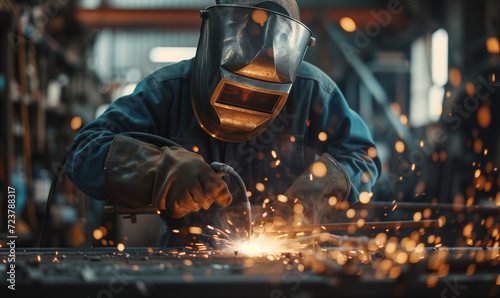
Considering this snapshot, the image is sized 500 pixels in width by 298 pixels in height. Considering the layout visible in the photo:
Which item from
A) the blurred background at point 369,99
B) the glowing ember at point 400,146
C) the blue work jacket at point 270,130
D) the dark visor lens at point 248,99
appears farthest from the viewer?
the glowing ember at point 400,146

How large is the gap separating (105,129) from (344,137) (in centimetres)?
81

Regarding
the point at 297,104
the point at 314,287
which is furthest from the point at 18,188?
the point at 314,287

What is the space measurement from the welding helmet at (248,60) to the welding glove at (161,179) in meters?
0.19

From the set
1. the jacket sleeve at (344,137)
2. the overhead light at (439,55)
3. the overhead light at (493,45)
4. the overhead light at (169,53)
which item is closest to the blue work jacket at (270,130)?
the jacket sleeve at (344,137)

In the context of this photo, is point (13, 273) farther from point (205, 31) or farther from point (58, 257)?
point (205, 31)

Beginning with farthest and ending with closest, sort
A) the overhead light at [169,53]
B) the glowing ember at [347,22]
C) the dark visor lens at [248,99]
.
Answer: the overhead light at [169,53], the glowing ember at [347,22], the dark visor lens at [248,99]

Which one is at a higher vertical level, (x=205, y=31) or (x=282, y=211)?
(x=205, y=31)

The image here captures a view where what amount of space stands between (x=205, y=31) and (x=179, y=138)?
1.25 ft

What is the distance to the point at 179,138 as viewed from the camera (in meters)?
1.67

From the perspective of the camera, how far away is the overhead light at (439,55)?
5527 millimetres

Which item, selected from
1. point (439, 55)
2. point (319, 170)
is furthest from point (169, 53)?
point (319, 170)

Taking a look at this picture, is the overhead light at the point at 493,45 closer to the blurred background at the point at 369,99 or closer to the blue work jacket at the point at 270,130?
the blurred background at the point at 369,99

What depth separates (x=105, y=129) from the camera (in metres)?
1.51

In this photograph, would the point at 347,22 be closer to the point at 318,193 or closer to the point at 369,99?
the point at 369,99
